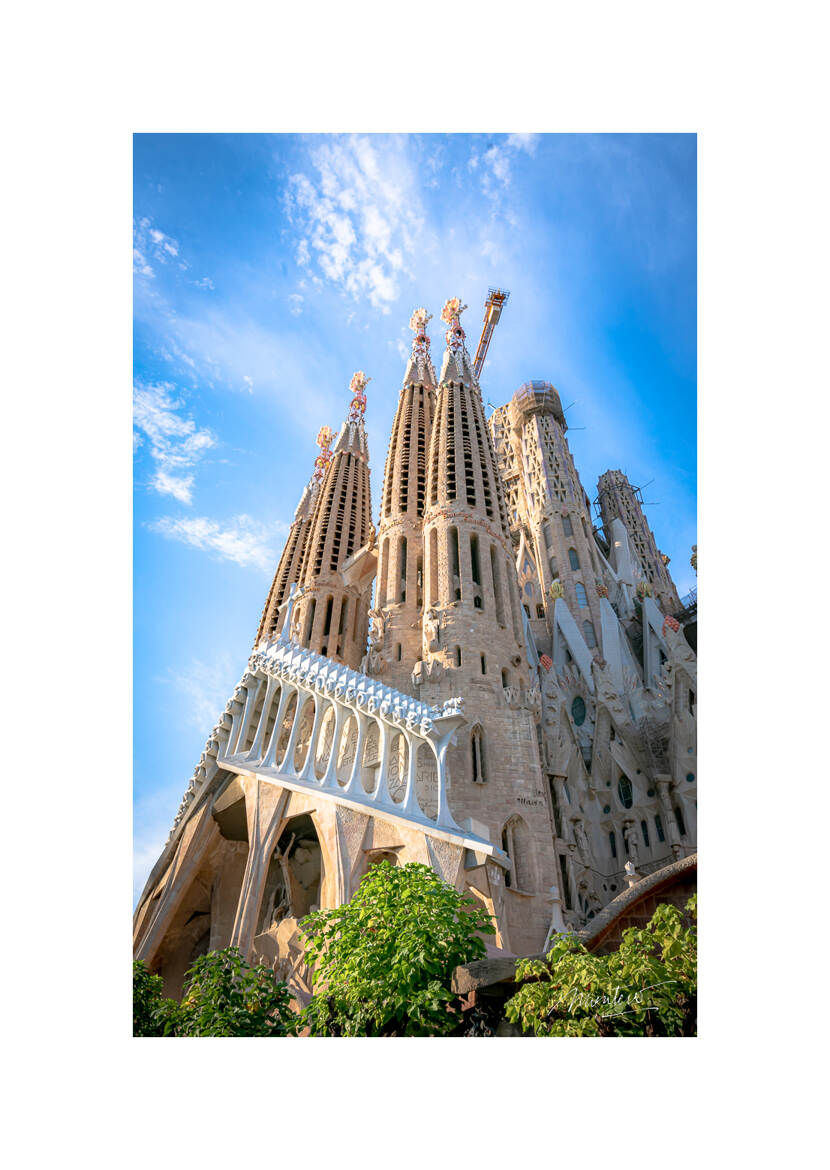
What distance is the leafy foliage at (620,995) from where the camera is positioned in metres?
6.67

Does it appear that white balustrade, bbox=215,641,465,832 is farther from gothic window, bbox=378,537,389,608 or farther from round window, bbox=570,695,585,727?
round window, bbox=570,695,585,727

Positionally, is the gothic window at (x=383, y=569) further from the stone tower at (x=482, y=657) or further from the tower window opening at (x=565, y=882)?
the tower window opening at (x=565, y=882)

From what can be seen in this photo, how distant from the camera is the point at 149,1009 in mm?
9531

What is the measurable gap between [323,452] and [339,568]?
1354 centimetres

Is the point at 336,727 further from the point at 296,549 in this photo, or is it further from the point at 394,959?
the point at 296,549

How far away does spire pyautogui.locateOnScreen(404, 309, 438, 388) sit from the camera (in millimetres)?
40906

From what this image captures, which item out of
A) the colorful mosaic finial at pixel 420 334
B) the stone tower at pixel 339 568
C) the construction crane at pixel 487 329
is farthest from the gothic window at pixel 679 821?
the construction crane at pixel 487 329

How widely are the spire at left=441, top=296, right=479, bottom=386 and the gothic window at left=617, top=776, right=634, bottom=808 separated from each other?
17.2 meters

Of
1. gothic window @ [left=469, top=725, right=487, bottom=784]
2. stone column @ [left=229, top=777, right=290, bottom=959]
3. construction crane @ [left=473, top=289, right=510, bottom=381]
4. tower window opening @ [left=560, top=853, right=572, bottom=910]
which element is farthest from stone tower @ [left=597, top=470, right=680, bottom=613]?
stone column @ [left=229, top=777, right=290, bottom=959]
